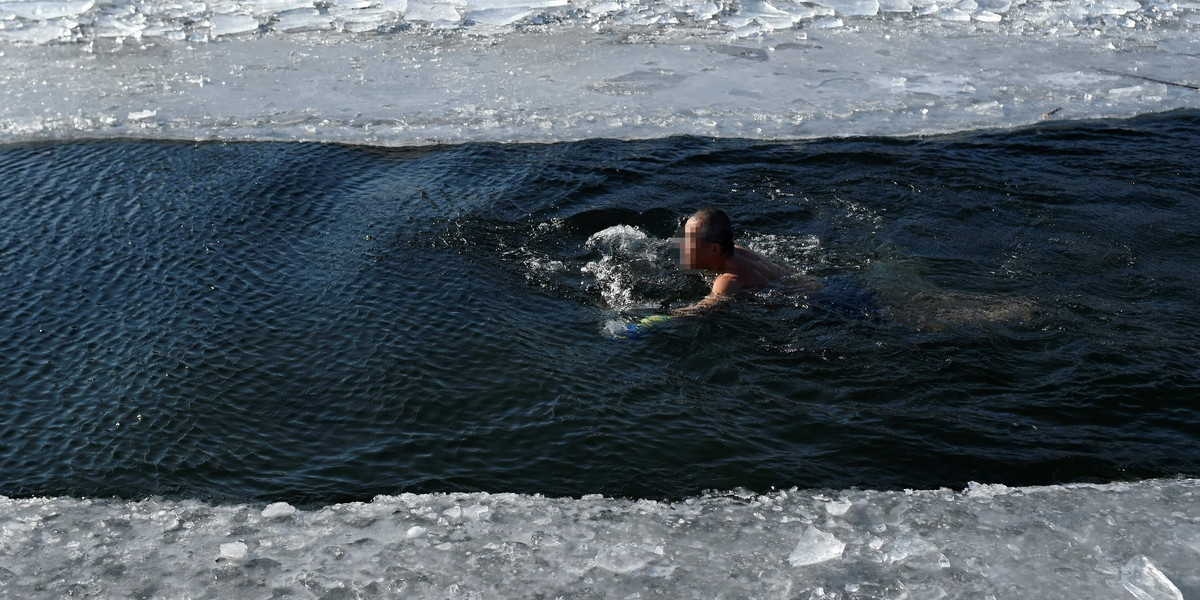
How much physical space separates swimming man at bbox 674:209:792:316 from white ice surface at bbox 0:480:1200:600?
5.09 feet

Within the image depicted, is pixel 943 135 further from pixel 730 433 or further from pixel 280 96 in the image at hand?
pixel 280 96

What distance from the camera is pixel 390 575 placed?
344 centimetres

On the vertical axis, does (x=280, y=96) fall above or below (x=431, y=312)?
above

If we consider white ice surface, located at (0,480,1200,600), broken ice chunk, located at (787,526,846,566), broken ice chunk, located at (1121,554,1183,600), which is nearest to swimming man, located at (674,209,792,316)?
white ice surface, located at (0,480,1200,600)

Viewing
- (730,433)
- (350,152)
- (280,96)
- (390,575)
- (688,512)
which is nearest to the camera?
(390,575)

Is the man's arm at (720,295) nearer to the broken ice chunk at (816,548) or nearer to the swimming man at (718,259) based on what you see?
the swimming man at (718,259)

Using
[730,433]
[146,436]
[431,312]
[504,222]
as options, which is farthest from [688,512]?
[504,222]

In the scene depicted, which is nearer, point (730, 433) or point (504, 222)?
point (730, 433)

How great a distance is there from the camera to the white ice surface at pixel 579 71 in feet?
25.6

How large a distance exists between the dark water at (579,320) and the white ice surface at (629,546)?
0.27 meters

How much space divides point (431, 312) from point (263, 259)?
1283mm

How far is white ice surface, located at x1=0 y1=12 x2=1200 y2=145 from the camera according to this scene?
781cm

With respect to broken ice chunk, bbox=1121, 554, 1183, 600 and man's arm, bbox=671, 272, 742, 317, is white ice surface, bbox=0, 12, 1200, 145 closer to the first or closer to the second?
man's arm, bbox=671, 272, 742, 317

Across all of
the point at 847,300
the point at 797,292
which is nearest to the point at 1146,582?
the point at 847,300
